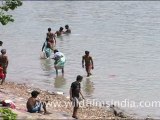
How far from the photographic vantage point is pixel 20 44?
31938 mm

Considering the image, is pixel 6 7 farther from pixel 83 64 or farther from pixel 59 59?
pixel 83 64

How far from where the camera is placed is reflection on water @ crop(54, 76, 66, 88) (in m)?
20.9

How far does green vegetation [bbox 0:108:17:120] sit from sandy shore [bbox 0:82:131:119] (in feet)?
1.12

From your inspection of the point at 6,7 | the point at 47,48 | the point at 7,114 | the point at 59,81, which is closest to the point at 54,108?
the point at 7,114

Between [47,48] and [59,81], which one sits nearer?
[59,81]

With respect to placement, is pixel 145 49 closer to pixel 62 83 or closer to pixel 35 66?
pixel 35 66

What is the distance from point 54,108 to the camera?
16109mm

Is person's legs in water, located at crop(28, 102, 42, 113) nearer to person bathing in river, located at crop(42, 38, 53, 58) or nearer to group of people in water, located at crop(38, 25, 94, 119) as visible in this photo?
group of people in water, located at crop(38, 25, 94, 119)

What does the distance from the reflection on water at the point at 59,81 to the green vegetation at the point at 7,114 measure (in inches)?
294

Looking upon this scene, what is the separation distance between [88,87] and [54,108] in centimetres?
463

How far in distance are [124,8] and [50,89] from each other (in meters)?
38.9

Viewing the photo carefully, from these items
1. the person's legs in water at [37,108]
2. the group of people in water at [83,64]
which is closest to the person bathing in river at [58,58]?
the group of people in water at [83,64]

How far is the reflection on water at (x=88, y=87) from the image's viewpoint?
19.7m

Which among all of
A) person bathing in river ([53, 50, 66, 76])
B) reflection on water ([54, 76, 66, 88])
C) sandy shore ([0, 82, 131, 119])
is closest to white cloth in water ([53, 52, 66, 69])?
person bathing in river ([53, 50, 66, 76])
